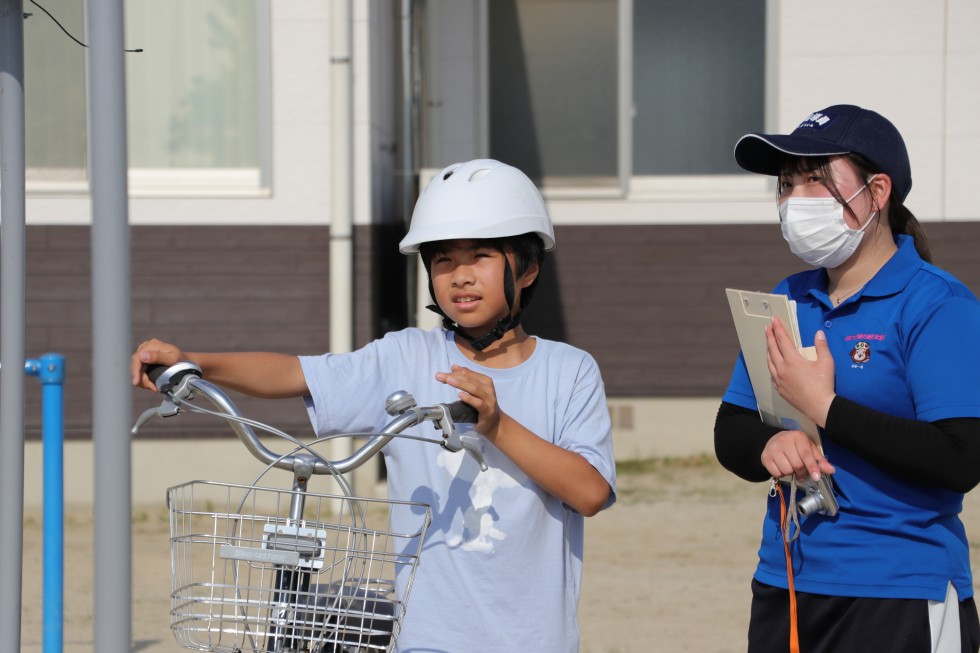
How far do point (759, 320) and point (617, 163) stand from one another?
6.21 m

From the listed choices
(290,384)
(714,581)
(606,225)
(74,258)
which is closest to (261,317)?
(74,258)

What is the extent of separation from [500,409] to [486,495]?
0.23 metres

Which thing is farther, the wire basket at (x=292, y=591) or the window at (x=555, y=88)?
the window at (x=555, y=88)

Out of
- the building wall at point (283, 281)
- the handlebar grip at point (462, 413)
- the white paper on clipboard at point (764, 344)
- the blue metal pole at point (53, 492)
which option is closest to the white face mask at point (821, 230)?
the white paper on clipboard at point (764, 344)

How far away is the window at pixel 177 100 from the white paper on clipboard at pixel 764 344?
5.40 m

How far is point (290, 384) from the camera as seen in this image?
2.47 m

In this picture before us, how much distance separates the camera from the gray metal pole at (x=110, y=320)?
5.63ft

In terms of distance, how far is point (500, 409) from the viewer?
2.29 meters

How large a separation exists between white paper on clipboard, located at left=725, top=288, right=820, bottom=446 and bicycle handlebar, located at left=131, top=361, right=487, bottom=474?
26.9 inches

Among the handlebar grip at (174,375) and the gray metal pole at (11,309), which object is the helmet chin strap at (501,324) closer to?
the handlebar grip at (174,375)

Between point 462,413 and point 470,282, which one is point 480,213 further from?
point 462,413

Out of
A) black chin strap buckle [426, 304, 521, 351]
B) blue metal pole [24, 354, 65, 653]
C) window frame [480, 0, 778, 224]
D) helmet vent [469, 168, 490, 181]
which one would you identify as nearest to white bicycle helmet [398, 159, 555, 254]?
helmet vent [469, 168, 490, 181]

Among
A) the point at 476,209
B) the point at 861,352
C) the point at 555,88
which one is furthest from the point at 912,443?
the point at 555,88

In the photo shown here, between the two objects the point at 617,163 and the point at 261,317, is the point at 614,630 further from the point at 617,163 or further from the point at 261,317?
the point at 617,163
